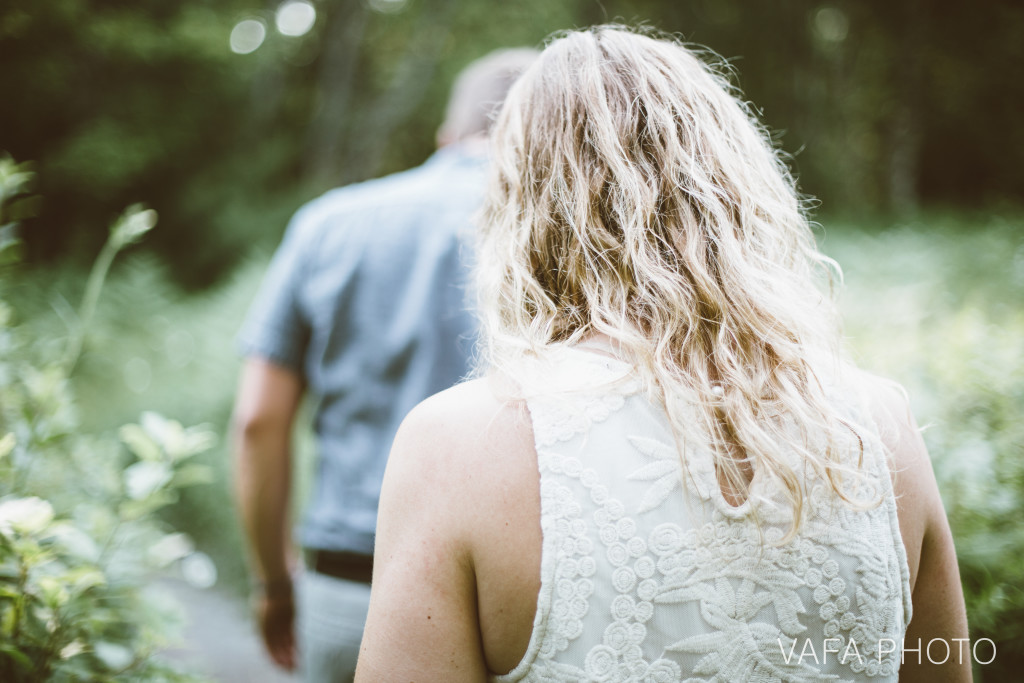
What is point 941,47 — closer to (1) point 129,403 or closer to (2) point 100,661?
(1) point 129,403

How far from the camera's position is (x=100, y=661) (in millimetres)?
1382

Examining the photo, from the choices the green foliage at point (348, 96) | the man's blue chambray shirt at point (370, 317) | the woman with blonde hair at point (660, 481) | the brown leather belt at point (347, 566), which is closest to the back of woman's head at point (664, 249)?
the woman with blonde hair at point (660, 481)

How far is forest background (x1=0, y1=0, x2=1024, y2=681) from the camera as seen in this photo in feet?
10.0

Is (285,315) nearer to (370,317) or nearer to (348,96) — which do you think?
(370,317)

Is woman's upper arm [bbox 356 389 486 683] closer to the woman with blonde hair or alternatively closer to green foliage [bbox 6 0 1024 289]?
the woman with blonde hair

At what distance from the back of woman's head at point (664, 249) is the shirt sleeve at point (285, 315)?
A: 38.9 inches

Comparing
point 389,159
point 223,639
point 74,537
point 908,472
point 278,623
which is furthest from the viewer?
point 389,159

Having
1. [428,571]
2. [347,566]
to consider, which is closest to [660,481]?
[428,571]

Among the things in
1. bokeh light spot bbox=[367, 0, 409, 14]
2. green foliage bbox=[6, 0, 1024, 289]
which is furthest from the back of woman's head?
bokeh light spot bbox=[367, 0, 409, 14]

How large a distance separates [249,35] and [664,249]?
46.5 ft

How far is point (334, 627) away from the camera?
2.01 metres

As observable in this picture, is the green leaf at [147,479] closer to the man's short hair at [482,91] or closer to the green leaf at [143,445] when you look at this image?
the green leaf at [143,445]

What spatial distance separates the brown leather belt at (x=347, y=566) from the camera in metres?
2.02

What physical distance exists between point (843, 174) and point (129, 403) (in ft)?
51.1
